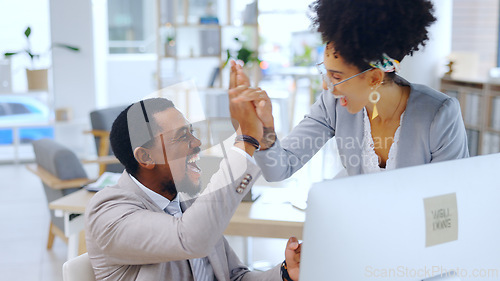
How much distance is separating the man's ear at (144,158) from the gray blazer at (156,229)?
0.06 m

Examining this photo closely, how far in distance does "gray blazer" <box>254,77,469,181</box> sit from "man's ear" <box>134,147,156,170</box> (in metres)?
0.29

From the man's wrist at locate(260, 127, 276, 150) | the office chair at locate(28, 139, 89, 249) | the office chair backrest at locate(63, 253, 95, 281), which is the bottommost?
the office chair at locate(28, 139, 89, 249)

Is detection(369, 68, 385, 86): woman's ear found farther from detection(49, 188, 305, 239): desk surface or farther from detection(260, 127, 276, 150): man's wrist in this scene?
detection(49, 188, 305, 239): desk surface

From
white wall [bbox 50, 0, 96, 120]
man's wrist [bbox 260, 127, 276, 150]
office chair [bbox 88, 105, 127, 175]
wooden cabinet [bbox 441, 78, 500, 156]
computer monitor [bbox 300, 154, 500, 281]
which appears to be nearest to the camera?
computer monitor [bbox 300, 154, 500, 281]

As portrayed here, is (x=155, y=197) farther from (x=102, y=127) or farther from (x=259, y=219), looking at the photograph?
(x=102, y=127)

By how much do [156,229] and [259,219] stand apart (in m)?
1.17

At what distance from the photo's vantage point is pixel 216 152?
123 cm

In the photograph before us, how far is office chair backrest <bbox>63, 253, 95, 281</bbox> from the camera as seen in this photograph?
148cm

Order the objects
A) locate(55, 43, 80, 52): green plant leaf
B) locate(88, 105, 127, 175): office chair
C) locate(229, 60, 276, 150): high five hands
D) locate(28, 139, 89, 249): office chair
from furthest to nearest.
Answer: locate(55, 43, 80, 52): green plant leaf → locate(88, 105, 127, 175): office chair → locate(28, 139, 89, 249): office chair → locate(229, 60, 276, 150): high five hands

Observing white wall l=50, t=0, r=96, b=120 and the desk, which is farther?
white wall l=50, t=0, r=96, b=120

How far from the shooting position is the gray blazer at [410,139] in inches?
56.9

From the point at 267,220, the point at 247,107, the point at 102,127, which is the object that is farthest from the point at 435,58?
the point at 247,107

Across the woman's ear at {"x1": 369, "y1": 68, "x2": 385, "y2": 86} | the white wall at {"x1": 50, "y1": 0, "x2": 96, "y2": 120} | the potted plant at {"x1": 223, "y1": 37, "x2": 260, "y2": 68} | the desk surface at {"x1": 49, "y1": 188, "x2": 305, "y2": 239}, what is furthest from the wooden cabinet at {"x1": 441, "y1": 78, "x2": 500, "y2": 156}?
the woman's ear at {"x1": 369, "y1": 68, "x2": 385, "y2": 86}

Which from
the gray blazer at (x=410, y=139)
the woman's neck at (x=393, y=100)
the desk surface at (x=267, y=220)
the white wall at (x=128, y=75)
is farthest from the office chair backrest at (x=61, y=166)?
the white wall at (x=128, y=75)
